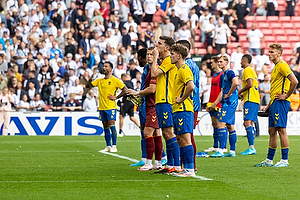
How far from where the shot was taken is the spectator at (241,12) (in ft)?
93.7

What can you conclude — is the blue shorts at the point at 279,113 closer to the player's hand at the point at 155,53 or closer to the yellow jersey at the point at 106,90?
the player's hand at the point at 155,53

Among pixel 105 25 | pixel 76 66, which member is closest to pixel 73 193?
pixel 76 66

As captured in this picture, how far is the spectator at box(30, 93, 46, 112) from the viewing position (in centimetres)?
2205

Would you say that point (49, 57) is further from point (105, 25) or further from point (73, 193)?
point (73, 193)

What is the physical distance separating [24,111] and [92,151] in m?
8.03

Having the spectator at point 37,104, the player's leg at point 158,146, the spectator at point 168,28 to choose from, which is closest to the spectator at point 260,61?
the spectator at point 168,28

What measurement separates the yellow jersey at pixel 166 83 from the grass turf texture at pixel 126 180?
49.3 inches

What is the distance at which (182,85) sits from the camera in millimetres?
8547

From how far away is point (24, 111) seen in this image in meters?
21.7

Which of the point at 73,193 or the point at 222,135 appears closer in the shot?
the point at 73,193

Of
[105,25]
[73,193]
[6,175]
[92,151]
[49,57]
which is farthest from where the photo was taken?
[105,25]

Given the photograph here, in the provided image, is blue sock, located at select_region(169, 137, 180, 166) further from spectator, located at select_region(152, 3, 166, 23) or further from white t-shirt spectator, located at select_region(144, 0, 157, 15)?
white t-shirt spectator, located at select_region(144, 0, 157, 15)

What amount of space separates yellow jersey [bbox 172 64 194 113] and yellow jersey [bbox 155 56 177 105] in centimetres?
38

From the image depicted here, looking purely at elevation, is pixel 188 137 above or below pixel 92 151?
above
